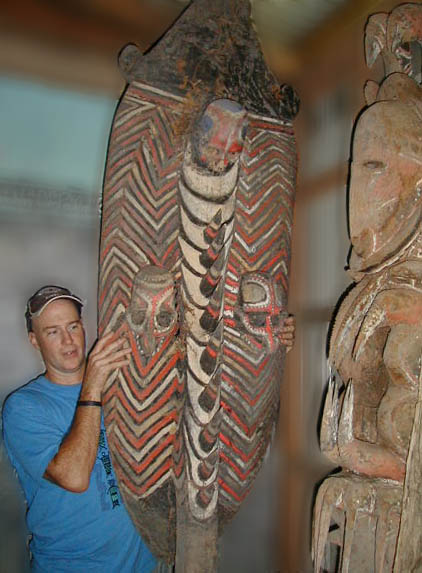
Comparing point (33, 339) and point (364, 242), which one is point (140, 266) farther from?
point (364, 242)

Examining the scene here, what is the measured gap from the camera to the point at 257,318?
1607 millimetres

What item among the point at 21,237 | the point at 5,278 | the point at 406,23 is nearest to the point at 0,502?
the point at 5,278

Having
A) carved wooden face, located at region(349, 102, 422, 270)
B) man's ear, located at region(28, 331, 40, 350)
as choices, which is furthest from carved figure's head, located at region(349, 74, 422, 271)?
man's ear, located at region(28, 331, 40, 350)

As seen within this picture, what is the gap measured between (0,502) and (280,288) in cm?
102

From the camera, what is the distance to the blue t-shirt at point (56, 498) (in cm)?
142

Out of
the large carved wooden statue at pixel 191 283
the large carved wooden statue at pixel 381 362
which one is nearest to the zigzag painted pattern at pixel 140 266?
the large carved wooden statue at pixel 191 283

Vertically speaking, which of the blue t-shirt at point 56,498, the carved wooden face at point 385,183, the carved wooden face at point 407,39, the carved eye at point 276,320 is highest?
the carved wooden face at point 407,39

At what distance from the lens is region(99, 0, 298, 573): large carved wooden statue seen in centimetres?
148

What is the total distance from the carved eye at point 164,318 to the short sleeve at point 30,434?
380mm

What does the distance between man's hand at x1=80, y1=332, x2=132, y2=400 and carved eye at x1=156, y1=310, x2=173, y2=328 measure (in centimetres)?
11

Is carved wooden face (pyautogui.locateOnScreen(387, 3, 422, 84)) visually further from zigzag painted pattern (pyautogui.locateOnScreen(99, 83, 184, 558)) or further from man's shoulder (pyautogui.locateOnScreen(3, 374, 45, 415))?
man's shoulder (pyautogui.locateOnScreen(3, 374, 45, 415))

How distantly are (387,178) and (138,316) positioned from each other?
0.74m

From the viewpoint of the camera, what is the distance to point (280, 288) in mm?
1651

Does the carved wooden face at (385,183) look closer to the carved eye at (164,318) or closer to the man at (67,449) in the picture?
the carved eye at (164,318)
